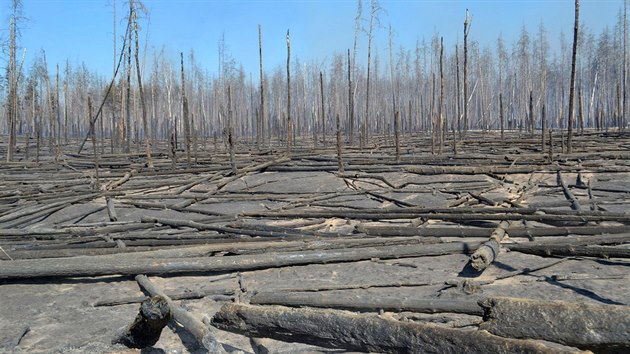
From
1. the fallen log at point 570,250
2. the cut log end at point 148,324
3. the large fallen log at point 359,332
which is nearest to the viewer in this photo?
the large fallen log at point 359,332

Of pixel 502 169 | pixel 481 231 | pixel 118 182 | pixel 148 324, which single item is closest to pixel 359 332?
pixel 148 324

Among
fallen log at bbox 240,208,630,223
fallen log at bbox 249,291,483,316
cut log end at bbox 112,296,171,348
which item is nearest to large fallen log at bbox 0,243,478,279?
fallen log at bbox 249,291,483,316

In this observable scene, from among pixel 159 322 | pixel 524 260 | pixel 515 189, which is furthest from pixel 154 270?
pixel 515 189

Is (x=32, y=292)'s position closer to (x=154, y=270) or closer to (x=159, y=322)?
(x=154, y=270)

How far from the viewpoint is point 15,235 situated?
6.16m

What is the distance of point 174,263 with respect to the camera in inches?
182

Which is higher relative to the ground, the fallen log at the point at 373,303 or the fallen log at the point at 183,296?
the fallen log at the point at 373,303

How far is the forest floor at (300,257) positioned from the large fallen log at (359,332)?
4cm

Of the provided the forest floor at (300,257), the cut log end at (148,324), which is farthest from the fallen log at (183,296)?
the cut log end at (148,324)

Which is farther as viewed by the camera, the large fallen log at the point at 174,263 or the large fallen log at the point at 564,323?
the large fallen log at the point at 174,263

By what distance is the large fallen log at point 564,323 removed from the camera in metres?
1.92

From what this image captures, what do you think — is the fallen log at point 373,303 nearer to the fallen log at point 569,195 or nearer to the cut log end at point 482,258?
the cut log end at point 482,258

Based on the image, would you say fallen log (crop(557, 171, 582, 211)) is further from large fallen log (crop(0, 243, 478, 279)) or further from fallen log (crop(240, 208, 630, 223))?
large fallen log (crop(0, 243, 478, 279))

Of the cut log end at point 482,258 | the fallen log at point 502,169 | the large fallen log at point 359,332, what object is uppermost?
the fallen log at point 502,169
